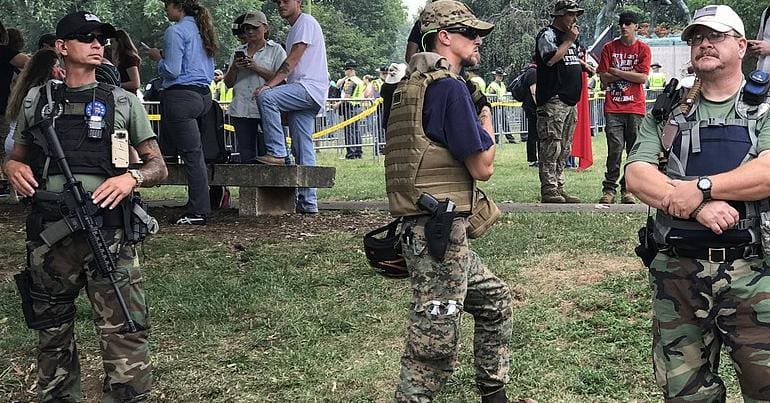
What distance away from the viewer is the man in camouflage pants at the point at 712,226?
3.10m

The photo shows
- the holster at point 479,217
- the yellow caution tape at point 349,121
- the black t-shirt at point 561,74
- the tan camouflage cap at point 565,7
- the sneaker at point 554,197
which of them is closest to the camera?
the holster at point 479,217

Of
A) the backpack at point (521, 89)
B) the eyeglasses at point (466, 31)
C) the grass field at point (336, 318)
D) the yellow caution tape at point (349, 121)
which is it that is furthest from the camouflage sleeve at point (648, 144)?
the yellow caution tape at point (349, 121)

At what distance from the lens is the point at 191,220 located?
28.6 feet

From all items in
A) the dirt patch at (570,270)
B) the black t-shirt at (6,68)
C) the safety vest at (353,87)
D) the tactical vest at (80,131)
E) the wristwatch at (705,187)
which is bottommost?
the dirt patch at (570,270)

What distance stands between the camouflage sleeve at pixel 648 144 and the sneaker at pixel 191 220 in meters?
5.99

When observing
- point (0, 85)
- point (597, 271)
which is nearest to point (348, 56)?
point (0, 85)

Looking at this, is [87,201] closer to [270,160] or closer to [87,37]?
[87,37]

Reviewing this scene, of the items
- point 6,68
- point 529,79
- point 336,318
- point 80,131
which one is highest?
point 6,68

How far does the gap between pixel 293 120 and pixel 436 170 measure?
18.0ft

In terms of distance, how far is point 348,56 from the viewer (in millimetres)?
53875

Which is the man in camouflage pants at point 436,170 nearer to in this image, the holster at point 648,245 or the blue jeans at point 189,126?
the holster at point 648,245

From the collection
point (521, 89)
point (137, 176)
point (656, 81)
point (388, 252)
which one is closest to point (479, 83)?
point (521, 89)

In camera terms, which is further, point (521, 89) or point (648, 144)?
point (521, 89)

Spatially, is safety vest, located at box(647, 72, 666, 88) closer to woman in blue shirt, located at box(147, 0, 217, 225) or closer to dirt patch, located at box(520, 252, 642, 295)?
woman in blue shirt, located at box(147, 0, 217, 225)
